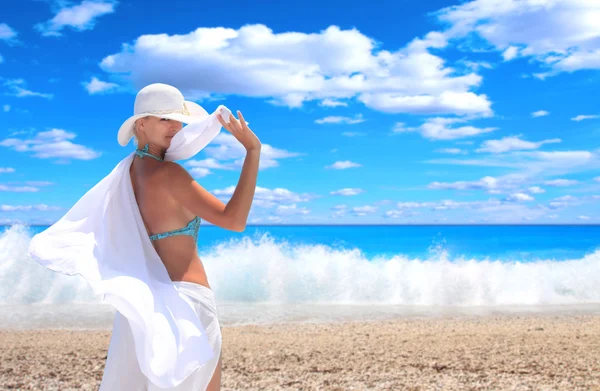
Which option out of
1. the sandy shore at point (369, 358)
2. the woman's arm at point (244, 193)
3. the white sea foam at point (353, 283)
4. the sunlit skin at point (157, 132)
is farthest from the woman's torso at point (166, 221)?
the white sea foam at point (353, 283)

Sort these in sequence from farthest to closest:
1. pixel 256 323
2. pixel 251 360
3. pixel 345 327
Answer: pixel 256 323
pixel 345 327
pixel 251 360

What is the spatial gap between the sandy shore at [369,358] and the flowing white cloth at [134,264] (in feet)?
10.0

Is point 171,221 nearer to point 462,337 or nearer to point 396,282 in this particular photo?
point 462,337

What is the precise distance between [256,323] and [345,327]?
1.90m

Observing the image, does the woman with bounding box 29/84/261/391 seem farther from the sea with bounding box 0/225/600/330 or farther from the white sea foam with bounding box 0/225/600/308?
the white sea foam with bounding box 0/225/600/308

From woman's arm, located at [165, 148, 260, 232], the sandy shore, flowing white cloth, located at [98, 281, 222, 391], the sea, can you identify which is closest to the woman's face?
woman's arm, located at [165, 148, 260, 232]

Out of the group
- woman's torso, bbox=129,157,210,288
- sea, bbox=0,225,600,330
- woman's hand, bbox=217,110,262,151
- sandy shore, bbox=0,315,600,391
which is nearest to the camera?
woman's hand, bbox=217,110,262,151

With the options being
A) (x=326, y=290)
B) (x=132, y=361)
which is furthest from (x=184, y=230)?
(x=326, y=290)

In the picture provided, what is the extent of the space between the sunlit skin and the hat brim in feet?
0.11

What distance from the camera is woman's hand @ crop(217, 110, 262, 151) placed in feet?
7.77

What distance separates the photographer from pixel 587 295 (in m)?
14.6

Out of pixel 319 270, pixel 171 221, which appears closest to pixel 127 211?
pixel 171 221

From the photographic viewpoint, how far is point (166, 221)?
2.50 meters

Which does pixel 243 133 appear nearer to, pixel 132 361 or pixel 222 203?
pixel 222 203
